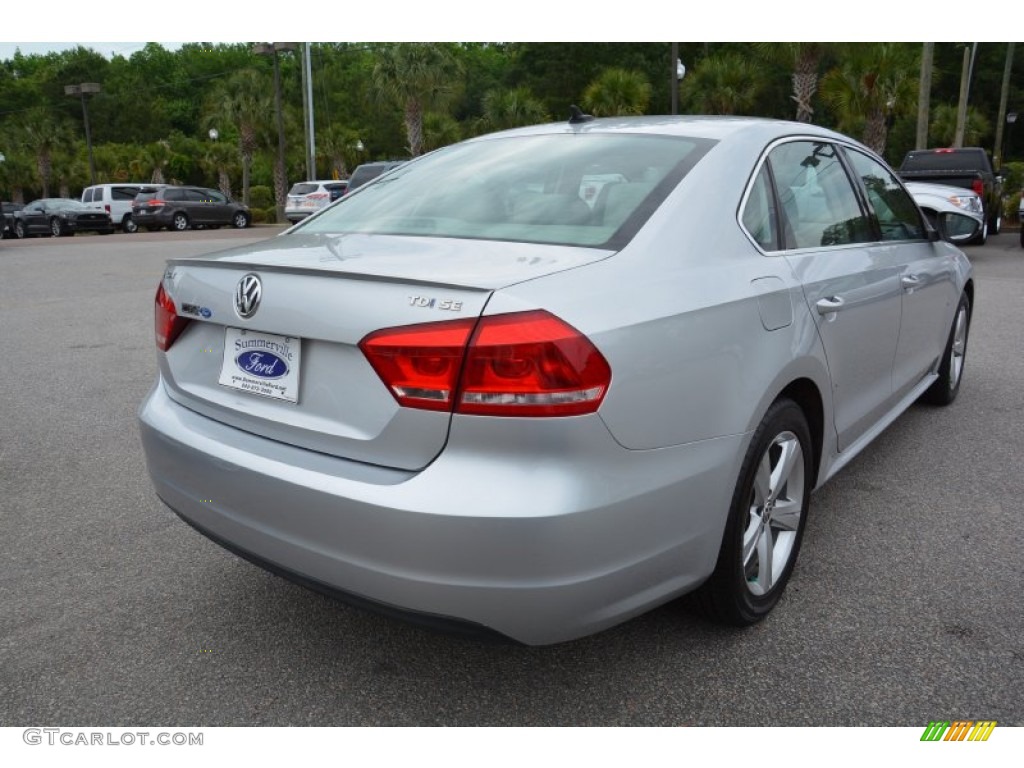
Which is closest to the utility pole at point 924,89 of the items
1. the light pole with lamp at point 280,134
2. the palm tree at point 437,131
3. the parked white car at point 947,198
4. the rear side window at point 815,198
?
the parked white car at point 947,198

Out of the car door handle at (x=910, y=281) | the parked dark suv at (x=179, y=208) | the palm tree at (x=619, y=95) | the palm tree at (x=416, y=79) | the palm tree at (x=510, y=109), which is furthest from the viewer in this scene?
the palm tree at (x=510, y=109)

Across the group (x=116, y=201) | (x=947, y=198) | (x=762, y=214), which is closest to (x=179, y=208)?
(x=116, y=201)

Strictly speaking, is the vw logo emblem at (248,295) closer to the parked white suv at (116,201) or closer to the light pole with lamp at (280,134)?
the parked white suv at (116,201)

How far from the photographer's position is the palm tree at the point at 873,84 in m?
21.5

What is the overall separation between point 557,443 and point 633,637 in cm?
103

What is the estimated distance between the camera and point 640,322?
204 centimetres

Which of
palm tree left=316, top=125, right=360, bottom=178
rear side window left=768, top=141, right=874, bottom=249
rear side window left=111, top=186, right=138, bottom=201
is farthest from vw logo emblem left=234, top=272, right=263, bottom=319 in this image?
palm tree left=316, top=125, right=360, bottom=178

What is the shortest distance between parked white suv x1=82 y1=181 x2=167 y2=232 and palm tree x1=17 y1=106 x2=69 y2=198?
989 inches

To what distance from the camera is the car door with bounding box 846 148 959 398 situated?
3703 millimetres

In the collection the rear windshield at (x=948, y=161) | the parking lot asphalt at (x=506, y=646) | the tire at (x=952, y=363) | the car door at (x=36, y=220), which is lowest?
the car door at (x=36, y=220)

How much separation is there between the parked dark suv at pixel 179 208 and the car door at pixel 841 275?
100 ft

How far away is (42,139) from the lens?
5269 cm

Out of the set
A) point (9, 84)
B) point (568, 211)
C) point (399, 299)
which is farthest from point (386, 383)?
point (9, 84)
